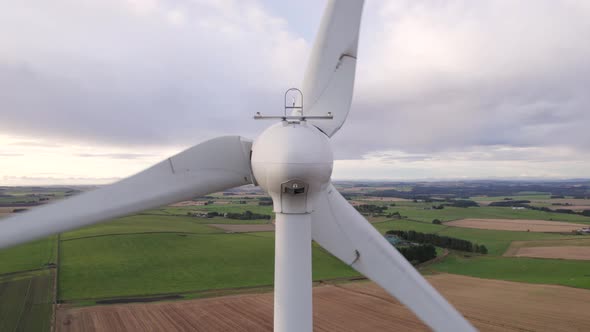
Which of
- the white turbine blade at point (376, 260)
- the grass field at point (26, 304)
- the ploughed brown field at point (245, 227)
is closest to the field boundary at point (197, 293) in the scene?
the grass field at point (26, 304)

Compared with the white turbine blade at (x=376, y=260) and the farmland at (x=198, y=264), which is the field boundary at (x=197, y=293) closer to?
the farmland at (x=198, y=264)

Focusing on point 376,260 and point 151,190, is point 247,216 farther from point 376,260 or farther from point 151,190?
point 151,190

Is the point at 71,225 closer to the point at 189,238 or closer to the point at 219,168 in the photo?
the point at 219,168

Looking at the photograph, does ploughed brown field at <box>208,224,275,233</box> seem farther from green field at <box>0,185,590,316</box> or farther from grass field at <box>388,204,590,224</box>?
grass field at <box>388,204,590,224</box>

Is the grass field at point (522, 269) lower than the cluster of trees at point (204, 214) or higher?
lower

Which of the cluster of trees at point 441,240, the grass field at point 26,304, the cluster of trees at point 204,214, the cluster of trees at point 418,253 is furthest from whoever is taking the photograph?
the cluster of trees at point 204,214

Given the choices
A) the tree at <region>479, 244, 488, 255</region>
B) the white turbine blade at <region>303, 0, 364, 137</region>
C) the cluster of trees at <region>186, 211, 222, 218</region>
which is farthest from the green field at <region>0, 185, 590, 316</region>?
the white turbine blade at <region>303, 0, 364, 137</region>

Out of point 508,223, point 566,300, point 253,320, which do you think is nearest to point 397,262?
point 253,320
